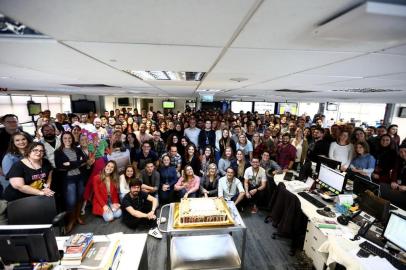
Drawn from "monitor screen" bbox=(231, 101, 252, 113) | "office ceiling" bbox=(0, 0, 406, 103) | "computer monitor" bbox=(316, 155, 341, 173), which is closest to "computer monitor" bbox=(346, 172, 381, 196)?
"computer monitor" bbox=(316, 155, 341, 173)

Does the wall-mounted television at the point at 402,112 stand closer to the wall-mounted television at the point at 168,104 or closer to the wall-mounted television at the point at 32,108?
the wall-mounted television at the point at 168,104

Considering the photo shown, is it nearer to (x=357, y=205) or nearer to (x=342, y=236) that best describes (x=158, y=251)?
(x=342, y=236)

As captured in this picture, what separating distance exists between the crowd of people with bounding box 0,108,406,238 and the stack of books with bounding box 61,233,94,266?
1.42 metres

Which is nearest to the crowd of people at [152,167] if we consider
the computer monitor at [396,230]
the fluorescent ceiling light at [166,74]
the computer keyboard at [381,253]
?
the computer monitor at [396,230]

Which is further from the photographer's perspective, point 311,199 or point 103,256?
point 311,199

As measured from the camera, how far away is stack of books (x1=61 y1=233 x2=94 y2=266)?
5.48 ft

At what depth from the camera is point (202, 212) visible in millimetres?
2578

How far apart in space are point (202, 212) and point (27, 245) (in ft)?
5.60

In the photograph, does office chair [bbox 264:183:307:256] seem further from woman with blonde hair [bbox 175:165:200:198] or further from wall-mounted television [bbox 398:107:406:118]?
wall-mounted television [bbox 398:107:406:118]

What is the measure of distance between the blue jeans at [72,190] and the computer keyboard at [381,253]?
13.2 ft

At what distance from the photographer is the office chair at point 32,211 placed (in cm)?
234

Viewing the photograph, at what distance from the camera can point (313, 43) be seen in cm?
106

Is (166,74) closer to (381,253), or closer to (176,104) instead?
(381,253)

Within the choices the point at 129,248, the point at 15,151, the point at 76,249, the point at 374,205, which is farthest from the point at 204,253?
the point at 15,151
